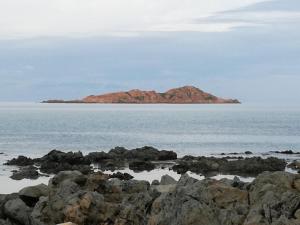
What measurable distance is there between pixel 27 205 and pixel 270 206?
11.8 m

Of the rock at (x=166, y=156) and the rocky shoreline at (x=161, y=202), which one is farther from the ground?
the rocky shoreline at (x=161, y=202)

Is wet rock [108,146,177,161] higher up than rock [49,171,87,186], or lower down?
lower down

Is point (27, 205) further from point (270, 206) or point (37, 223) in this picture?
point (270, 206)

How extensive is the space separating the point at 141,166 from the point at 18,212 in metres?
31.3

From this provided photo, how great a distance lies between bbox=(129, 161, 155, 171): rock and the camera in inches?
2119

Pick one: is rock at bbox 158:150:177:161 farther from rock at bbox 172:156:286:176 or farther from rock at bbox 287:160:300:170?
rock at bbox 287:160:300:170

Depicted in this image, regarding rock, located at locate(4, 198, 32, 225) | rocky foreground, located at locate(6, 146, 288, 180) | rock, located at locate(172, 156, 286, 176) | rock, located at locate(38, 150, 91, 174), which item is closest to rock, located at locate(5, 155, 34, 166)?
rocky foreground, located at locate(6, 146, 288, 180)

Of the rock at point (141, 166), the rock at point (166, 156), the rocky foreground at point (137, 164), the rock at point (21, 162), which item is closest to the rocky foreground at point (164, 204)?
the rocky foreground at point (137, 164)

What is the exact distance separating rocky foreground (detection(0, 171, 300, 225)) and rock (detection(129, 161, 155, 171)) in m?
26.4

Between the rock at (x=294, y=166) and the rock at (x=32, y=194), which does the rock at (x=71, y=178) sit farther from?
the rock at (x=294, y=166)

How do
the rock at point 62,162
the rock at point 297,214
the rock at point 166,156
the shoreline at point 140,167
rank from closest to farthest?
1. the rock at point 297,214
2. the shoreline at point 140,167
3. the rock at point 62,162
4. the rock at point 166,156

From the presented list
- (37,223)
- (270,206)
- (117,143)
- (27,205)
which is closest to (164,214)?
(270,206)

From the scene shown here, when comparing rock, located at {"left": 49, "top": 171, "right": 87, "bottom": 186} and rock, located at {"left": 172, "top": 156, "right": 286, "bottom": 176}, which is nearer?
rock, located at {"left": 49, "top": 171, "right": 87, "bottom": 186}

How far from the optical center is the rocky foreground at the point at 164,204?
17.3m
